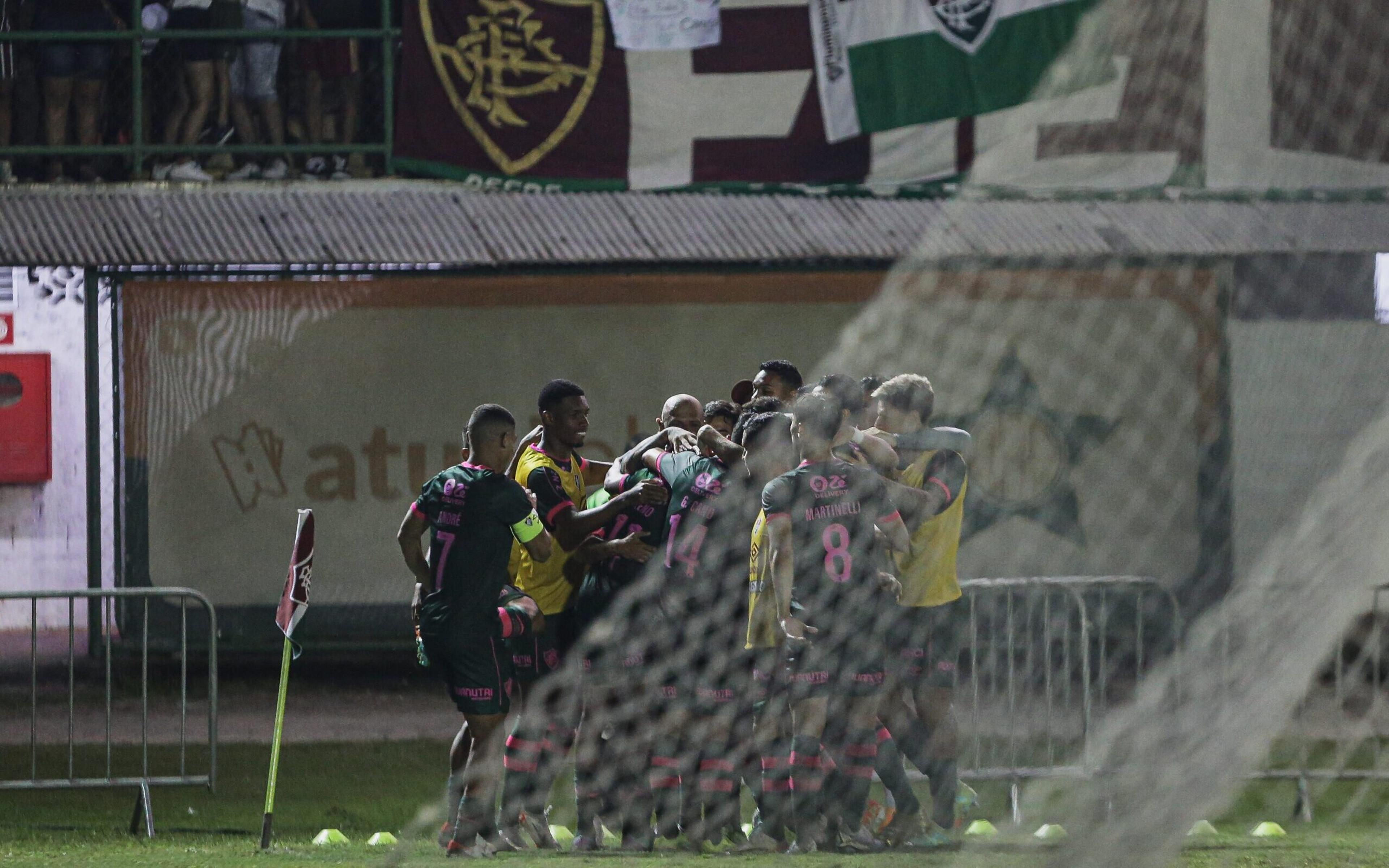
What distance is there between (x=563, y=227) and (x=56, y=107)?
11.8 ft

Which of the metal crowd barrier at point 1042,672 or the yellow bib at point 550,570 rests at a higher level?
the yellow bib at point 550,570

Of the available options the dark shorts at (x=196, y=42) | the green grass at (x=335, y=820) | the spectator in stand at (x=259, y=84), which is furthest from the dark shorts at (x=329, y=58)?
the green grass at (x=335, y=820)

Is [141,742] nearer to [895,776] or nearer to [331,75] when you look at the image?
[895,776]

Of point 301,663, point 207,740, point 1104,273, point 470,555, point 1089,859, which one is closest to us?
point 1089,859

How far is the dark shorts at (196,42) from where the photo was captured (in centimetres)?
1187

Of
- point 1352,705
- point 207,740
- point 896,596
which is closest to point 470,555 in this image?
point 896,596

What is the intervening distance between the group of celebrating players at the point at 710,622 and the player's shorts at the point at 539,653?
1cm

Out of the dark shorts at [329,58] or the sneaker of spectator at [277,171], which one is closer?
the sneaker of spectator at [277,171]

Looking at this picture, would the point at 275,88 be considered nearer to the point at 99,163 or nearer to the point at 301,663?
the point at 99,163

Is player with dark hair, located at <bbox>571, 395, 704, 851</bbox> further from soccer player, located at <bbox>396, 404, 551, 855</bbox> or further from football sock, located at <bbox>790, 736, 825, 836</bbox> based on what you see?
football sock, located at <bbox>790, 736, 825, 836</bbox>

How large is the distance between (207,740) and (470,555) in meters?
3.77

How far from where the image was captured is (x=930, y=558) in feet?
22.4

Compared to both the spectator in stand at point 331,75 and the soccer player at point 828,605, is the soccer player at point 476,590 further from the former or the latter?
the spectator in stand at point 331,75

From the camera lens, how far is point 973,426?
438 inches
